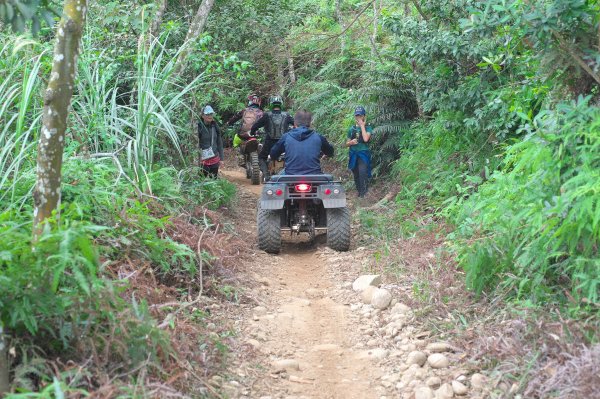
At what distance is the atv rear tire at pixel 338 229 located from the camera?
8.25m

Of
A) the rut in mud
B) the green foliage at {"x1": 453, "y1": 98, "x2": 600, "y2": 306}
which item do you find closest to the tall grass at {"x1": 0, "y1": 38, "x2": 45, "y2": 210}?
the rut in mud

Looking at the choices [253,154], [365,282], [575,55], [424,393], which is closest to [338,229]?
[365,282]

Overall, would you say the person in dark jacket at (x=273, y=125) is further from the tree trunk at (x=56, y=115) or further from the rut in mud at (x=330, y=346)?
the tree trunk at (x=56, y=115)

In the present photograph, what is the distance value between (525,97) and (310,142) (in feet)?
8.76

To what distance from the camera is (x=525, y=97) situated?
24.5ft

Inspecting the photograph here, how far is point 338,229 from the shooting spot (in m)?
8.25

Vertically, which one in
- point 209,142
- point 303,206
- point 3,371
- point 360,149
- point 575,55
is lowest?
point 3,371

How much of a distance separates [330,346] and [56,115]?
2.68m

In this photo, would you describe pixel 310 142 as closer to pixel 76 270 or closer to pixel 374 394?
pixel 374 394

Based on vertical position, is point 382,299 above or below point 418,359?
above

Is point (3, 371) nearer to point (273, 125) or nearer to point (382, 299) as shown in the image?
point (382, 299)

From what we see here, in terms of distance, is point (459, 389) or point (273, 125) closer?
point (459, 389)

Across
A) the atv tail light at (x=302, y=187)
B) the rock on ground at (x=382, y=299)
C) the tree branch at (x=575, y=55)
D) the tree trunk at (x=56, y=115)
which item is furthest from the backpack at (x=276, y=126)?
the tree trunk at (x=56, y=115)

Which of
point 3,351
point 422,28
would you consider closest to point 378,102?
point 422,28
